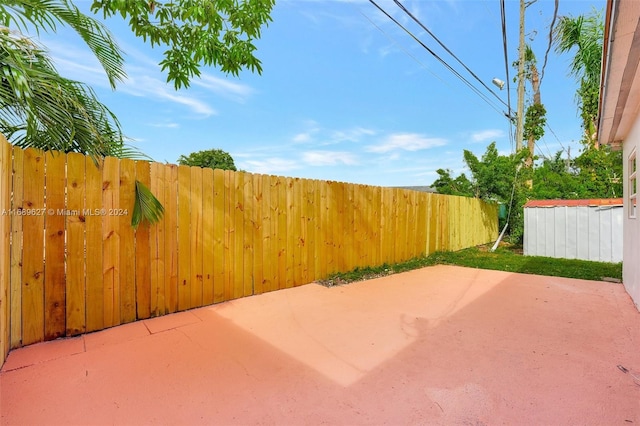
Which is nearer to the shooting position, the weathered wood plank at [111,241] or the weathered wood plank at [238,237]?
the weathered wood plank at [111,241]

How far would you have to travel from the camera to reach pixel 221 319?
9.79ft

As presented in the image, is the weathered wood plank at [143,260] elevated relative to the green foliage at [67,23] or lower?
lower

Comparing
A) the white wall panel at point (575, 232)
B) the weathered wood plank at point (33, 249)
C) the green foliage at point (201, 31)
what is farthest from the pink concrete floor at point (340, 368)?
the white wall panel at point (575, 232)

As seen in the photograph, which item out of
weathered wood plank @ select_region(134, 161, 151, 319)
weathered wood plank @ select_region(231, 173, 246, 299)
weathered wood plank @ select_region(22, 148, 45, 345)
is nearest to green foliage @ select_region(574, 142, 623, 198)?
weathered wood plank @ select_region(231, 173, 246, 299)

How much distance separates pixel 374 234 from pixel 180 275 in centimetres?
355

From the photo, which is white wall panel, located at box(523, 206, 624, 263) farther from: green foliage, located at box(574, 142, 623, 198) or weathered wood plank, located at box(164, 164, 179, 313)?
weathered wood plank, located at box(164, 164, 179, 313)

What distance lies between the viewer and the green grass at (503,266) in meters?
5.14

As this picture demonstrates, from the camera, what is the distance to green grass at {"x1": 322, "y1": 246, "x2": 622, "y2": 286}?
16.9ft

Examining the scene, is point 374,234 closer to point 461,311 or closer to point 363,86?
point 461,311

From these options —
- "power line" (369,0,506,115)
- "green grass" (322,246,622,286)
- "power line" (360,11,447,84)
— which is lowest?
"green grass" (322,246,622,286)

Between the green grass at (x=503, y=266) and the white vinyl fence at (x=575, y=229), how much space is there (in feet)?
1.38

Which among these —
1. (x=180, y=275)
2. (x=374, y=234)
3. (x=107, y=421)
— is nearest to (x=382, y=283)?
(x=374, y=234)

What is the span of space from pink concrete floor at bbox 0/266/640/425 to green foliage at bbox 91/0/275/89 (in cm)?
272

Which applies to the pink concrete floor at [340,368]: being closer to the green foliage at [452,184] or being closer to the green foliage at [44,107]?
the green foliage at [44,107]
